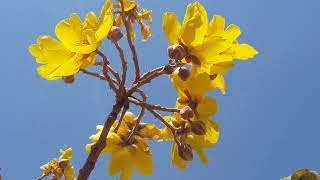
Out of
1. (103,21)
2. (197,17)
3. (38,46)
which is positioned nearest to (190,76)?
(197,17)

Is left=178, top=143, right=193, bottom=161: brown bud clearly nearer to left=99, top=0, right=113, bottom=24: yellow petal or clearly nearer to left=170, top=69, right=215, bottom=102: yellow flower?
left=170, top=69, right=215, bottom=102: yellow flower

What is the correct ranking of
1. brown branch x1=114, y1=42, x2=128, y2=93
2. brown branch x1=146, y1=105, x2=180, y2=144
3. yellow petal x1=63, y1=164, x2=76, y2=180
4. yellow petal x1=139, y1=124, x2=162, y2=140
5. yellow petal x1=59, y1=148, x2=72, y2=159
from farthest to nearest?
yellow petal x1=59, y1=148, x2=72, y2=159, yellow petal x1=63, y1=164, x2=76, y2=180, yellow petal x1=139, y1=124, x2=162, y2=140, brown branch x1=146, y1=105, x2=180, y2=144, brown branch x1=114, y1=42, x2=128, y2=93

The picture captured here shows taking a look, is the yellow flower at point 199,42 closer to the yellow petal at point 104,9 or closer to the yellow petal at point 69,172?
the yellow petal at point 104,9

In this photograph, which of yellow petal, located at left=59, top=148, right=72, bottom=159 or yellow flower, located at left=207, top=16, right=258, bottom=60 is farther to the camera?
yellow petal, located at left=59, top=148, right=72, bottom=159

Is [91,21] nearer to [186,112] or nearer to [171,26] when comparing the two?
[171,26]

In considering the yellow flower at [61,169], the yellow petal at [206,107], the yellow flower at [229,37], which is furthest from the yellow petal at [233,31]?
the yellow flower at [61,169]

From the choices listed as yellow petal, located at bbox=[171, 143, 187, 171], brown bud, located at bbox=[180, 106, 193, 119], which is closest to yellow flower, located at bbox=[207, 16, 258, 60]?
brown bud, located at bbox=[180, 106, 193, 119]
